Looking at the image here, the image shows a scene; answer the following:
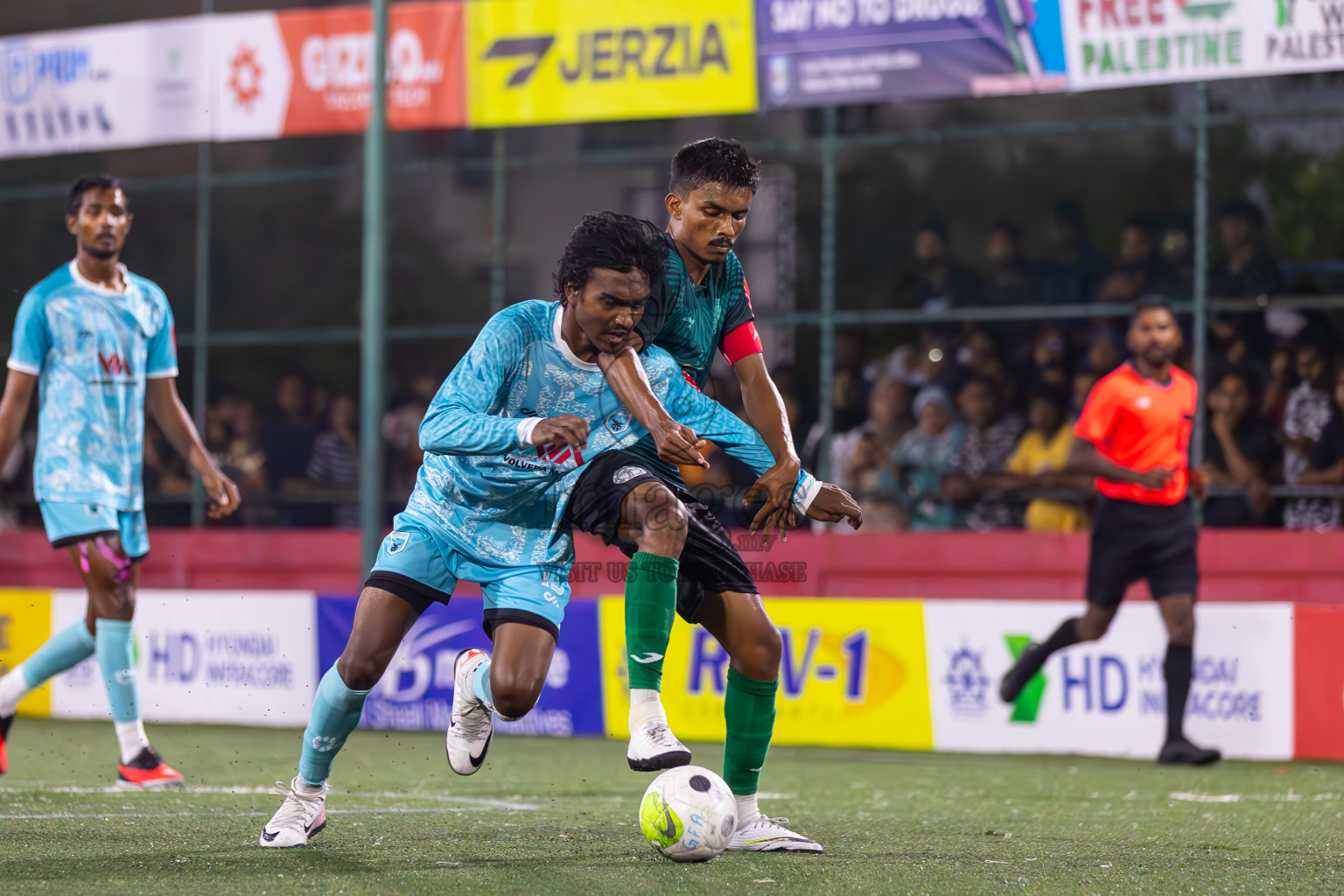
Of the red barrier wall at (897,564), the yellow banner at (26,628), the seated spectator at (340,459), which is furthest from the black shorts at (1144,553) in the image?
the seated spectator at (340,459)

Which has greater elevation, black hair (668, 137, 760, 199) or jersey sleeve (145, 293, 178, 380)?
black hair (668, 137, 760, 199)

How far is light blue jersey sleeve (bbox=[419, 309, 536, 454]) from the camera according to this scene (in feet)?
14.8

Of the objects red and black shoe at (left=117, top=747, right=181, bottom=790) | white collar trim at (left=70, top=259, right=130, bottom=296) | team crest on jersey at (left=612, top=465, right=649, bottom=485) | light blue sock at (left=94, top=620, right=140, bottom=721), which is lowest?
red and black shoe at (left=117, top=747, right=181, bottom=790)

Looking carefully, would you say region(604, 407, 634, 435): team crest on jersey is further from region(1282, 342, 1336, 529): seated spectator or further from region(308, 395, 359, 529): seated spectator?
region(308, 395, 359, 529): seated spectator

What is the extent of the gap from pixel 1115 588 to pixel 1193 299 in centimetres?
422

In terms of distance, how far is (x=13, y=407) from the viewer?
683cm

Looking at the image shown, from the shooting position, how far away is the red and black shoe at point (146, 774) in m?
6.80

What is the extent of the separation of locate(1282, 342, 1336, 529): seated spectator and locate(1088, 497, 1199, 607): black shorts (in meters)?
2.96

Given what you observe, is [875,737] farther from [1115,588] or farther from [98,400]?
[98,400]

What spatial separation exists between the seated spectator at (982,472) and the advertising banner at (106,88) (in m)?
6.37

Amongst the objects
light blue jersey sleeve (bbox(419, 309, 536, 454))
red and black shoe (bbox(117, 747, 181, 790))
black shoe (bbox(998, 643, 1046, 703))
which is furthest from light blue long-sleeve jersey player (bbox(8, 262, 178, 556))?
black shoe (bbox(998, 643, 1046, 703))

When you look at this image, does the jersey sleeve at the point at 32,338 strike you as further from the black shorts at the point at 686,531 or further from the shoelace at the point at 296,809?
the black shorts at the point at 686,531

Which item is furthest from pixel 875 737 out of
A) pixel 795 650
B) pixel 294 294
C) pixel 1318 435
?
pixel 294 294

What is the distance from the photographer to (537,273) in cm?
1636
